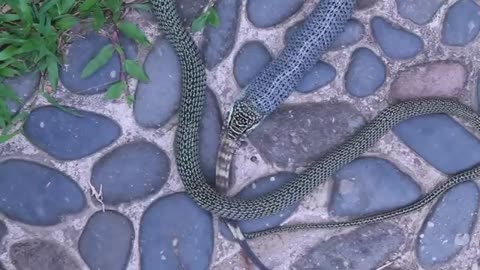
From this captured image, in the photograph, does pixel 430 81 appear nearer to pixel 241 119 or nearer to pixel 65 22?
pixel 241 119

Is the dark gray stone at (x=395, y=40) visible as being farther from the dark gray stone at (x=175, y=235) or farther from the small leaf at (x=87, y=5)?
the small leaf at (x=87, y=5)

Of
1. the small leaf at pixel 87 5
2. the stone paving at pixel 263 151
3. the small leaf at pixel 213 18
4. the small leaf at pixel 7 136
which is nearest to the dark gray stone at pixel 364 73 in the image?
the stone paving at pixel 263 151

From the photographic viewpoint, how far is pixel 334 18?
11.9 ft

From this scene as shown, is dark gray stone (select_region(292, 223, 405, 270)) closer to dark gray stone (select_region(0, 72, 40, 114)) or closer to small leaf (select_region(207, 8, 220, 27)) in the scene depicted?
small leaf (select_region(207, 8, 220, 27))

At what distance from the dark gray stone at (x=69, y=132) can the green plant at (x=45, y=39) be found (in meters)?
0.06

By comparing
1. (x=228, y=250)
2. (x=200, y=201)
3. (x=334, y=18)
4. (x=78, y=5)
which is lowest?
(x=228, y=250)

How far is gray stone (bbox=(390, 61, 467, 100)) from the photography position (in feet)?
12.3

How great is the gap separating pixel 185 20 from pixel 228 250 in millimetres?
1349

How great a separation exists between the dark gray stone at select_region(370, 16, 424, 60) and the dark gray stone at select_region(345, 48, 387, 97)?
0.09 metres

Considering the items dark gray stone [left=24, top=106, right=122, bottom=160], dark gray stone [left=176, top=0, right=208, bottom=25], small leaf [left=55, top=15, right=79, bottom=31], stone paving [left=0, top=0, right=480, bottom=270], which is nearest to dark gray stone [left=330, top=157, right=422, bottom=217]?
stone paving [left=0, top=0, right=480, bottom=270]

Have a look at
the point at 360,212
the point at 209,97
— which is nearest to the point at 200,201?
the point at 209,97

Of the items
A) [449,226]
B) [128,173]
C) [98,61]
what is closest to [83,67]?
[98,61]

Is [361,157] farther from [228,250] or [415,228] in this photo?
[228,250]

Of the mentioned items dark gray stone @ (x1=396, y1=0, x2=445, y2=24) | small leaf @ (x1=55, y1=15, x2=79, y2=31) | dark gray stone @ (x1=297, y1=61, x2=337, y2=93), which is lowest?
small leaf @ (x1=55, y1=15, x2=79, y2=31)
